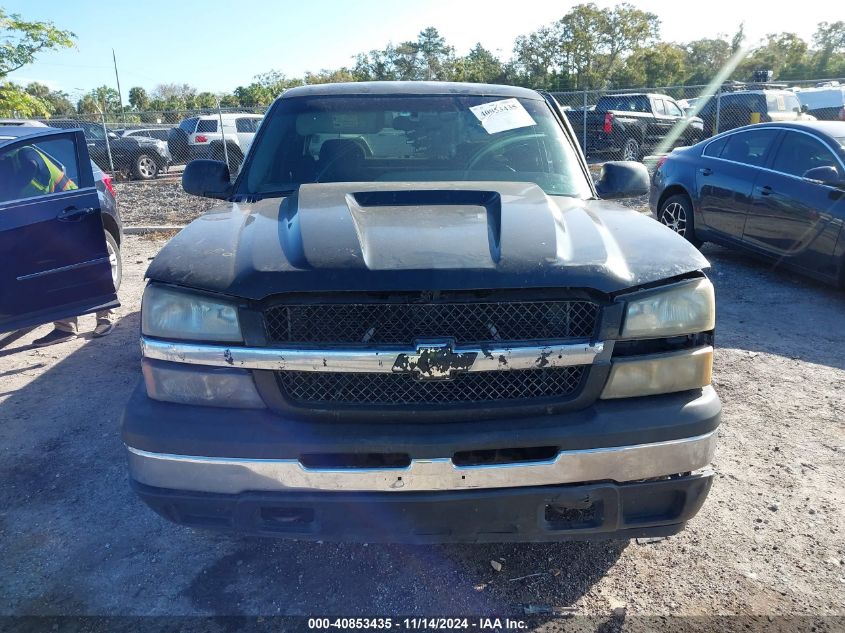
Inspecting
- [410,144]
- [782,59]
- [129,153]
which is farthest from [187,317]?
[782,59]

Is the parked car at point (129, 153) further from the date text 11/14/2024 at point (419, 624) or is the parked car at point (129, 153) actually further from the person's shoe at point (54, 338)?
the date text 11/14/2024 at point (419, 624)

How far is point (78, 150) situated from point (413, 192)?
369 centimetres

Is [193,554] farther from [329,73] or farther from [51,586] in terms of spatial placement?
[329,73]

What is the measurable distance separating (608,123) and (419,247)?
50.9 feet

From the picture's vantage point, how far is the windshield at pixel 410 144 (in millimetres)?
3246

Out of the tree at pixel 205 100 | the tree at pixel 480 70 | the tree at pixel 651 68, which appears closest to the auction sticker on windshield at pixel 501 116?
the tree at pixel 480 70

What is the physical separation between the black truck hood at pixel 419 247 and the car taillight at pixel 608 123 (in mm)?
14651

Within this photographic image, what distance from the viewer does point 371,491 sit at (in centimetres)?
204

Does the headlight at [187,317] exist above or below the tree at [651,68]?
below

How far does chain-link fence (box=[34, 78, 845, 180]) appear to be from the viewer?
16562 millimetres

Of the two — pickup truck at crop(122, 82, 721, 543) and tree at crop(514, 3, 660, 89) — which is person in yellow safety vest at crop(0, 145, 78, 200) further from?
tree at crop(514, 3, 660, 89)

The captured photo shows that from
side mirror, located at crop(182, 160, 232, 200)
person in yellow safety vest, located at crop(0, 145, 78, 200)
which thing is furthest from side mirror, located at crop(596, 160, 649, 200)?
person in yellow safety vest, located at crop(0, 145, 78, 200)

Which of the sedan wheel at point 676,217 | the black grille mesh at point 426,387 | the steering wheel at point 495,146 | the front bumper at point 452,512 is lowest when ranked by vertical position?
the sedan wheel at point 676,217

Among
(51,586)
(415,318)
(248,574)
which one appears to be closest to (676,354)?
(415,318)
